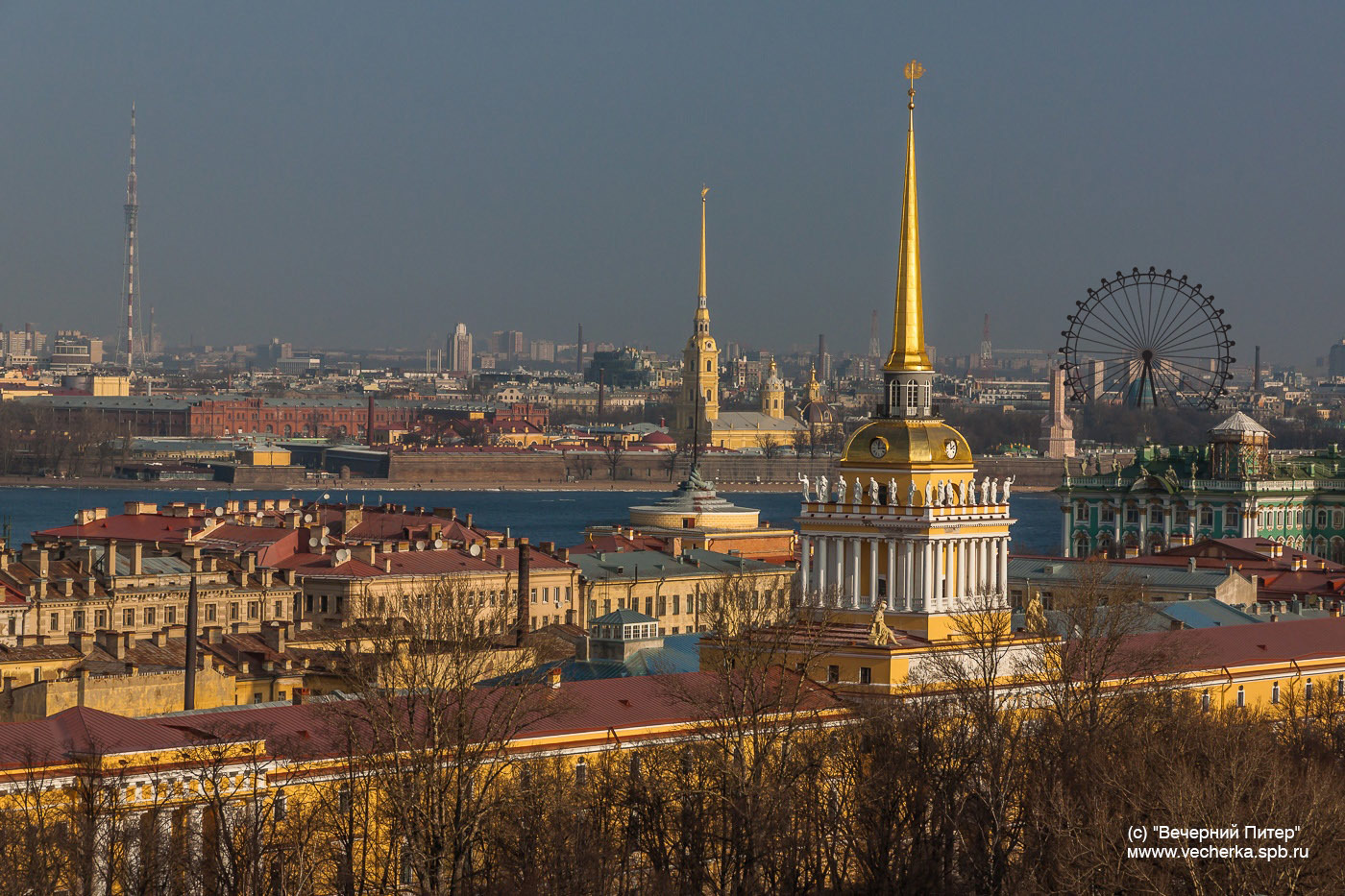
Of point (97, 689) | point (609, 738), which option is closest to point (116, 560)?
point (97, 689)

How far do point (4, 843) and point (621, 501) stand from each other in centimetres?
10963

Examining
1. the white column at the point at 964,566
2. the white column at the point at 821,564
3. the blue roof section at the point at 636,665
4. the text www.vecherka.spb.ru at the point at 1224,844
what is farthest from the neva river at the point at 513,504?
the text www.vecherka.spb.ru at the point at 1224,844

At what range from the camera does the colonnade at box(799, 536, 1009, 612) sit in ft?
A: 90.5

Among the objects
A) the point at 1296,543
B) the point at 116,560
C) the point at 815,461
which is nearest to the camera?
the point at 116,560

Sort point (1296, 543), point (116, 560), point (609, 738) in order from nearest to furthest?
1. point (609, 738)
2. point (116, 560)
3. point (1296, 543)

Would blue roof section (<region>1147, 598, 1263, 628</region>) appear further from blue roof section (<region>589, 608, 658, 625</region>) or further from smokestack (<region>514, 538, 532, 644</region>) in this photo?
smokestack (<region>514, 538, 532, 644</region>)

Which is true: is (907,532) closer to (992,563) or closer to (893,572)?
(893,572)

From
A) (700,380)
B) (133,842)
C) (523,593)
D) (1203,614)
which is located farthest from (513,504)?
(133,842)

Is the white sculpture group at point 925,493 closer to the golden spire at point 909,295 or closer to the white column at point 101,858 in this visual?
the golden spire at point 909,295

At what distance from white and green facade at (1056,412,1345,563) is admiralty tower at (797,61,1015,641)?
1231 inches

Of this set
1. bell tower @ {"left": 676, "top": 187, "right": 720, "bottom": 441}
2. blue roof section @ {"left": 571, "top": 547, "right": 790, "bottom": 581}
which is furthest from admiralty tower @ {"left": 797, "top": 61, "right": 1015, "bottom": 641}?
bell tower @ {"left": 676, "top": 187, "right": 720, "bottom": 441}

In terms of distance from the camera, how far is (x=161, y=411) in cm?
17000

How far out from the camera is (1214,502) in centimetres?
6028

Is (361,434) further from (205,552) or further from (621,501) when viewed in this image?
(205,552)
